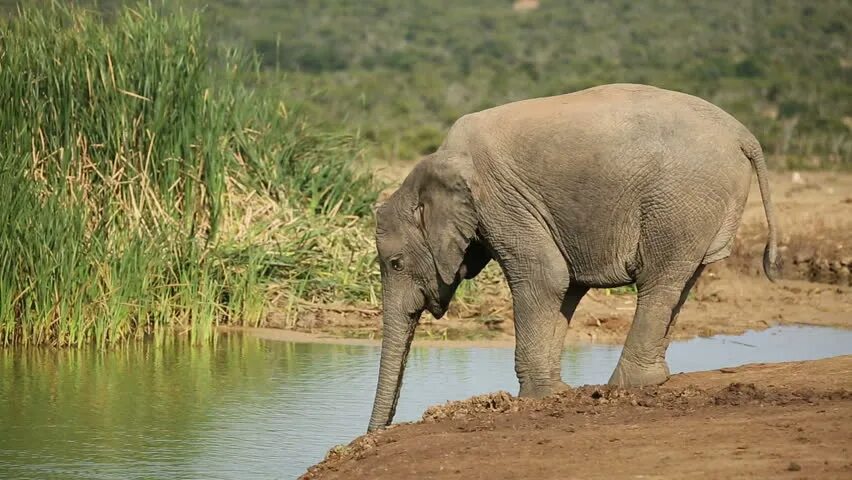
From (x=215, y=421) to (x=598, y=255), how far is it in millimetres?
2858

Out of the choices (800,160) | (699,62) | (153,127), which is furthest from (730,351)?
(699,62)

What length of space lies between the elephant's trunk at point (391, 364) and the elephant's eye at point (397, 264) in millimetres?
242

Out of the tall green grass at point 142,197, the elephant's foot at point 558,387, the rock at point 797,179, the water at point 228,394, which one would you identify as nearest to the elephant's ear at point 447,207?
the elephant's foot at point 558,387

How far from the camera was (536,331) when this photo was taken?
7879 mm

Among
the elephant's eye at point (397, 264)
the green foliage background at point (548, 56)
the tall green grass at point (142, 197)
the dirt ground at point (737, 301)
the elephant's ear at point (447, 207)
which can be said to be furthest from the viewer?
the green foliage background at point (548, 56)

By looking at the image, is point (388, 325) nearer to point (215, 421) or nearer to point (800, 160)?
point (215, 421)

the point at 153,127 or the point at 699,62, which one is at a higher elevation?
the point at 699,62

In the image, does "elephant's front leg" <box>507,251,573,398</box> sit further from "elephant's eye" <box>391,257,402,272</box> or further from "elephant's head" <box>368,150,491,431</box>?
"elephant's eye" <box>391,257,402,272</box>

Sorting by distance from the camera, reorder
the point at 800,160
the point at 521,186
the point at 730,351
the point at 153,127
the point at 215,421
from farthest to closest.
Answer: the point at 800,160 → the point at 153,127 → the point at 730,351 → the point at 215,421 → the point at 521,186

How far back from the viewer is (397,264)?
8.18 m

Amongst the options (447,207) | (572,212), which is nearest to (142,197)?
(447,207)

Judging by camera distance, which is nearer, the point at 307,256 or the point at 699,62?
the point at 307,256

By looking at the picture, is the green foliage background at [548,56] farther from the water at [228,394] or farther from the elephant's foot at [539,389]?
the elephant's foot at [539,389]

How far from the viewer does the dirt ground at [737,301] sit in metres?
12.5
